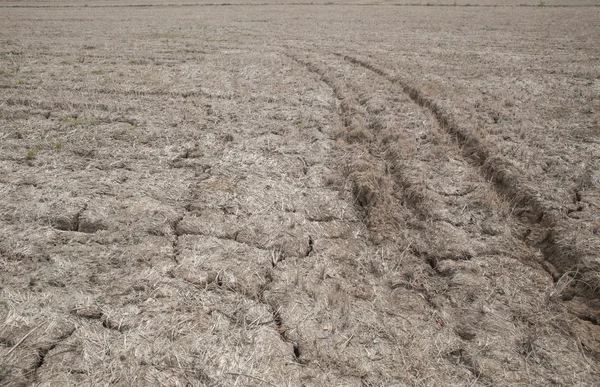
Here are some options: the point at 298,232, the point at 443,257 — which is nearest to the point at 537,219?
the point at 443,257

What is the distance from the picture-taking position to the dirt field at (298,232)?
233 cm

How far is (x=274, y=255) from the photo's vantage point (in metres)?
3.18

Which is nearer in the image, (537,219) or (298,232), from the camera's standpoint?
(298,232)

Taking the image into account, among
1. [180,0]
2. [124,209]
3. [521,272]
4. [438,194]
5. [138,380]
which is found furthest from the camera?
[180,0]

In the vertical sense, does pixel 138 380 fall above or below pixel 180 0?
below

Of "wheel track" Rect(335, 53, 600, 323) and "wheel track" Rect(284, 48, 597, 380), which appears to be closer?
"wheel track" Rect(284, 48, 597, 380)

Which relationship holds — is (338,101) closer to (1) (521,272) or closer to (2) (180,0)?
(1) (521,272)

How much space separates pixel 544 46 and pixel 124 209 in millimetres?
13693

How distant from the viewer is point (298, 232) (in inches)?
136

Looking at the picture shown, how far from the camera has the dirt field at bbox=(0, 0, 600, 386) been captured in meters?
2.33

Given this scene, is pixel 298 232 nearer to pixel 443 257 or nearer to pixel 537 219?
pixel 443 257

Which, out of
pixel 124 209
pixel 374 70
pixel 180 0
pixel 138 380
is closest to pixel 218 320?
pixel 138 380

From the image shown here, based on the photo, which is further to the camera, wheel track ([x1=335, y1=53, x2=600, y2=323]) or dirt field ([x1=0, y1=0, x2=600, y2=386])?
wheel track ([x1=335, y1=53, x2=600, y2=323])

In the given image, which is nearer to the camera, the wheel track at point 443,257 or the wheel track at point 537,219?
the wheel track at point 443,257
